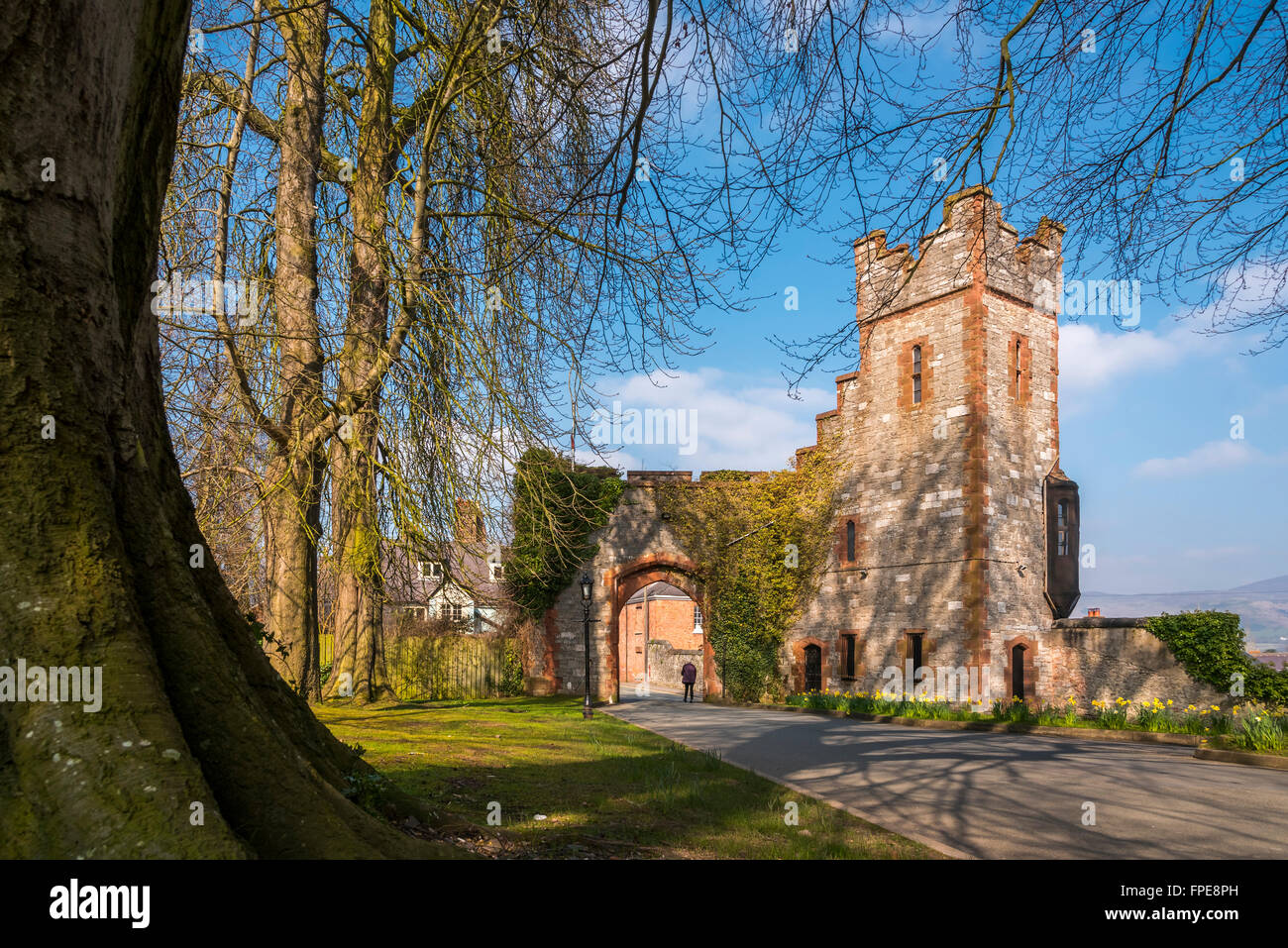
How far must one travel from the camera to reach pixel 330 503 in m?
12.2

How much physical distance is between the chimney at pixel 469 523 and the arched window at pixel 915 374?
16.4 meters

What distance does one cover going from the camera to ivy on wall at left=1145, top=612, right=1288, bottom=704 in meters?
15.5

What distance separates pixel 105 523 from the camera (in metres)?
2.89

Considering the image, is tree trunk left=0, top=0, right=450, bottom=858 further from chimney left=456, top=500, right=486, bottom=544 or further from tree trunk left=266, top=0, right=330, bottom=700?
tree trunk left=266, top=0, right=330, bottom=700

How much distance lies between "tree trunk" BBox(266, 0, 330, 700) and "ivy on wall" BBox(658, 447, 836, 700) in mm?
14645

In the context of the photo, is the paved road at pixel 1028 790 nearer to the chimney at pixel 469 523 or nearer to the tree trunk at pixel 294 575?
the chimney at pixel 469 523

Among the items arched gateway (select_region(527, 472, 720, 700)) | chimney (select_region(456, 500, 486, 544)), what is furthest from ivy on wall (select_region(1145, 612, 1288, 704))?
chimney (select_region(456, 500, 486, 544))

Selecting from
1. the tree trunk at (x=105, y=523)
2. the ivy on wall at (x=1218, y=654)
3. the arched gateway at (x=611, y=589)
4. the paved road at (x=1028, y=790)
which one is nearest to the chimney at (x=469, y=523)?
the paved road at (x=1028, y=790)

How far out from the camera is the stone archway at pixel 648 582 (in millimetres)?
24078

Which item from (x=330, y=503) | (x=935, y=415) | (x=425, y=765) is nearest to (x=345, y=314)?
(x=330, y=503)

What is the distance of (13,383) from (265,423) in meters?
7.54

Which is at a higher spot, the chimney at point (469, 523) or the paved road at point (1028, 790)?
the chimney at point (469, 523)

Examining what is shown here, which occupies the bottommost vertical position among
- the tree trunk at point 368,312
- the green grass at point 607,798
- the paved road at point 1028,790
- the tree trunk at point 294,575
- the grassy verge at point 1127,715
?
the grassy verge at point 1127,715
